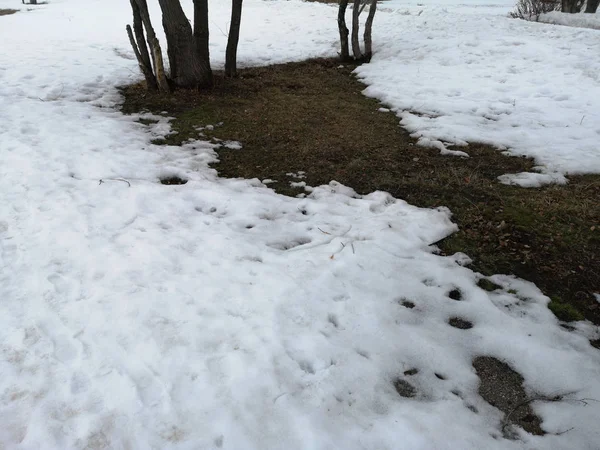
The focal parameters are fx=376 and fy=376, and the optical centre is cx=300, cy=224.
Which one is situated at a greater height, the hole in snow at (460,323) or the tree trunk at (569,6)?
the tree trunk at (569,6)

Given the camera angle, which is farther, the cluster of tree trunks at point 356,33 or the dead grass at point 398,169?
the cluster of tree trunks at point 356,33

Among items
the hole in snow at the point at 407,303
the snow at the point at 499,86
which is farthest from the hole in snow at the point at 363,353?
the snow at the point at 499,86

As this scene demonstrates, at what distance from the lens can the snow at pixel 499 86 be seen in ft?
20.2

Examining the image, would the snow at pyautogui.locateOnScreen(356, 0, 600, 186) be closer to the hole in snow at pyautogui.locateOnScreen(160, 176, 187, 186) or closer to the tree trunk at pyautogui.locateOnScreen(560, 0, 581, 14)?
the hole in snow at pyautogui.locateOnScreen(160, 176, 187, 186)

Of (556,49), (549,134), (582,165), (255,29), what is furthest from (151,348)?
(255,29)

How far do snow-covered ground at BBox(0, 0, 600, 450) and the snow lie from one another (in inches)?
110

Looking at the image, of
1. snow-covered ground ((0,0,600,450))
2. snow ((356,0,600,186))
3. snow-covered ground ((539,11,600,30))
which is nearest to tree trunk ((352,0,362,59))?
snow ((356,0,600,186))

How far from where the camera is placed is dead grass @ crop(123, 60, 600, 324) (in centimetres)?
380

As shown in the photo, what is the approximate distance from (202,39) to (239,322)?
696 cm

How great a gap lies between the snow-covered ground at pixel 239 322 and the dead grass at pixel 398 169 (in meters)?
0.35

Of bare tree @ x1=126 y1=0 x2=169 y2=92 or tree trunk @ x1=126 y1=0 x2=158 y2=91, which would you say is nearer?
bare tree @ x1=126 y1=0 x2=169 y2=92

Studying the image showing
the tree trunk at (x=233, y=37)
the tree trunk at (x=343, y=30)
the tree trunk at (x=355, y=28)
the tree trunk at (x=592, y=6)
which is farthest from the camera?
the tree trunk at (x=592, y=6)

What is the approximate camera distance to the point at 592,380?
2668 millimetres

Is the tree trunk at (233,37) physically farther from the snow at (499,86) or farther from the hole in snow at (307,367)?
the hole in snow at (307,367)
